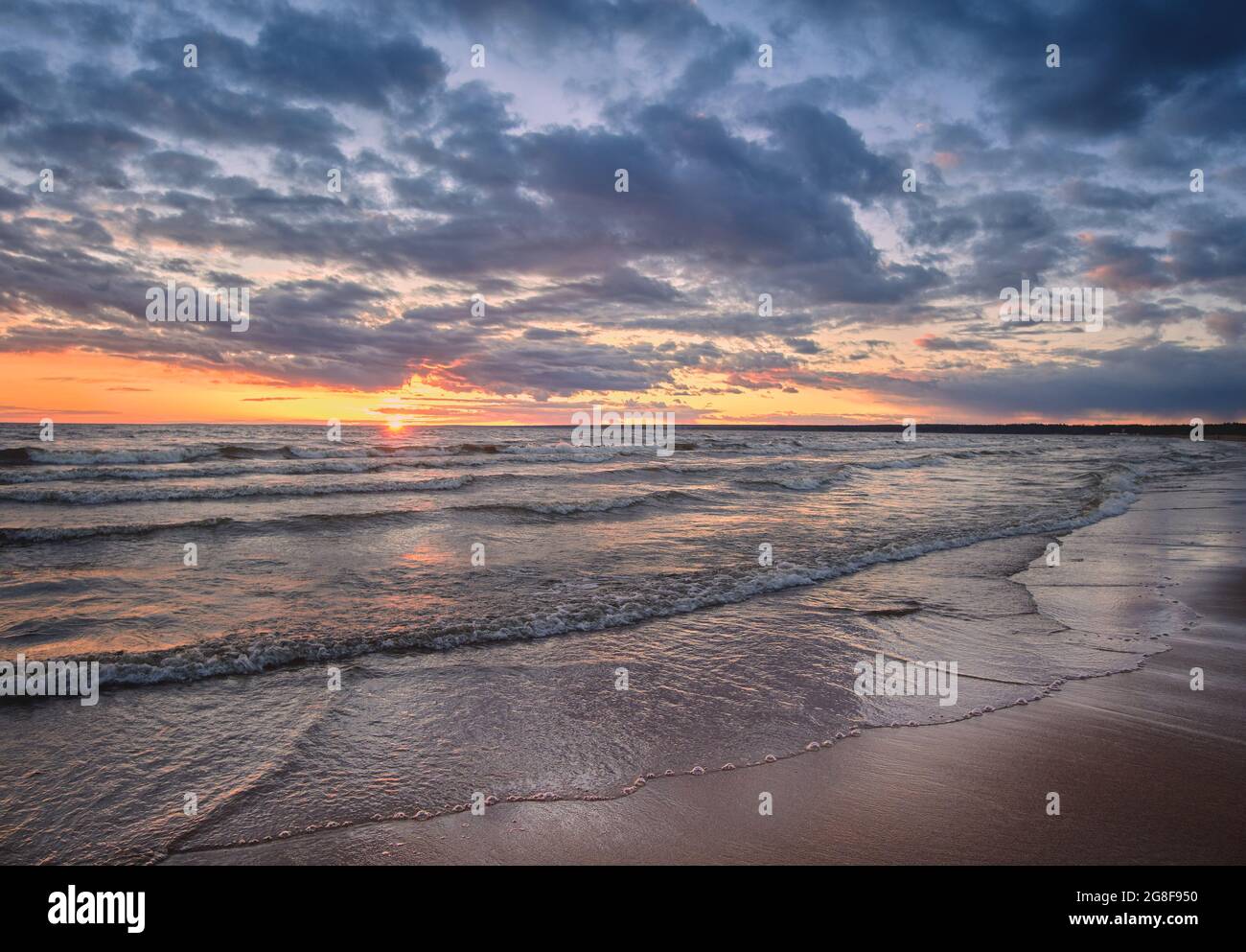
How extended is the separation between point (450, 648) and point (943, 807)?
4.87 metres

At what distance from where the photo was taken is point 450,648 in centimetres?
675

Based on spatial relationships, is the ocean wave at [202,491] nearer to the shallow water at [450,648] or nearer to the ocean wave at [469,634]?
the shallow water at [450,648]

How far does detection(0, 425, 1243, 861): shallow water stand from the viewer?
3.94 meters

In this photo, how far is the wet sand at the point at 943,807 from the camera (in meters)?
3.21

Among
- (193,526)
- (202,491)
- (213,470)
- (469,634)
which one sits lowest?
(469,634)

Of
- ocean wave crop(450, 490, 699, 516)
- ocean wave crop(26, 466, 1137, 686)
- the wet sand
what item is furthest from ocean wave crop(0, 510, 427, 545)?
the wet sand

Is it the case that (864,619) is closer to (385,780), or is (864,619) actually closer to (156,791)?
(385,780)

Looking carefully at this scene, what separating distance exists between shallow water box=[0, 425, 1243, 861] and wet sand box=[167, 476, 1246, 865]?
0.25m

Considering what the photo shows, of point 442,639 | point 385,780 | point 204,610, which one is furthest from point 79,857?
point 204,610

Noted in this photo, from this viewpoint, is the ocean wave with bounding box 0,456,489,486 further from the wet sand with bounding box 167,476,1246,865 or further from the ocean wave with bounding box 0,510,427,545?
the wet sand with bounding box 167,476,1246,865

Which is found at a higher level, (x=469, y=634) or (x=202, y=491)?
(x=202, y=491)

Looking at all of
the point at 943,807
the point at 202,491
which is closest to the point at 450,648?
the point at 943,807

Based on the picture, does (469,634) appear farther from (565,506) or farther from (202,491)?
(202,491)
